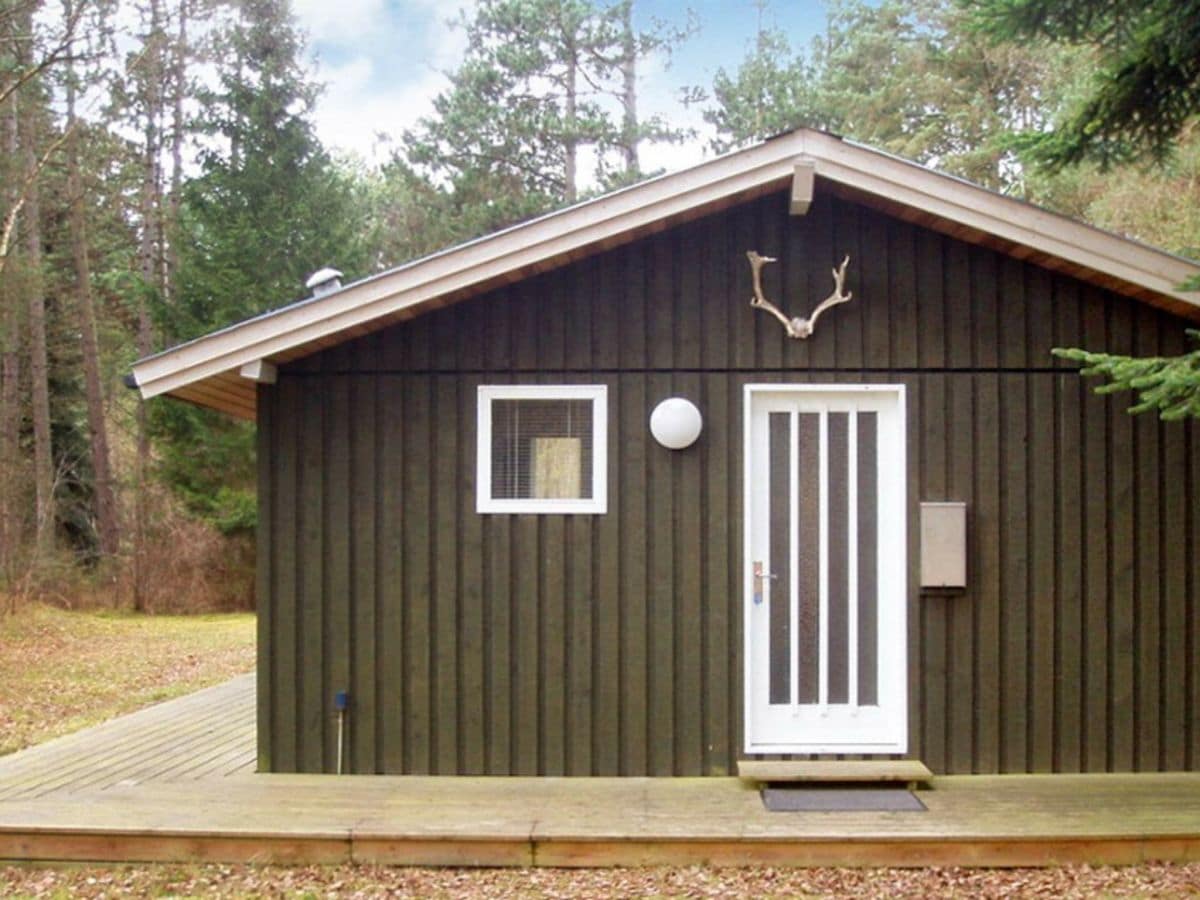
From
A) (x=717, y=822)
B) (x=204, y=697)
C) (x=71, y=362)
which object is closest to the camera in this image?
(x=717, y=822)

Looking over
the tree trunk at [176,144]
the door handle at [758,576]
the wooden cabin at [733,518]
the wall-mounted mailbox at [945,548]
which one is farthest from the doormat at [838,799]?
the tree trunk at [176,144]

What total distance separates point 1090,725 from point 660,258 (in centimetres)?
312

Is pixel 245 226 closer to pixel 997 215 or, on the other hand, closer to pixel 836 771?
pixel 997 215

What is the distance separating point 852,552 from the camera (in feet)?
18.7

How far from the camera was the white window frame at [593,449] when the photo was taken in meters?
5.65

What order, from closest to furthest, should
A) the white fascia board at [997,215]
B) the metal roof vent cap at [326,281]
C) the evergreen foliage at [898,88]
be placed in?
the white fascia board at [997,215] → the metal roof vent cap at [326,281] → the evergreen foliage at [898,88]

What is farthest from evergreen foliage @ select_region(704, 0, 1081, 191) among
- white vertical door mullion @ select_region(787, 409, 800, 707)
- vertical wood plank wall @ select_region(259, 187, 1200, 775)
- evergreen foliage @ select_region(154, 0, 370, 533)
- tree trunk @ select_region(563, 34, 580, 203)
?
white vertical door mullion @ select_region(787, 409, 800, 707)

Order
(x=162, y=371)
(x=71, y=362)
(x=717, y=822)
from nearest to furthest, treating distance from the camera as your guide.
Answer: (x=717, y=822) < (x=162, y=371) < (x=71, y=362)

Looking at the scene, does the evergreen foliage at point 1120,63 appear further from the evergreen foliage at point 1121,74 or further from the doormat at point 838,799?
the doormat at point 838,799

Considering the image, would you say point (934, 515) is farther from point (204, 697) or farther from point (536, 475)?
point (204, 697)

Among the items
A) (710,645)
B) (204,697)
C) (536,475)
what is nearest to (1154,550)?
(710,645)

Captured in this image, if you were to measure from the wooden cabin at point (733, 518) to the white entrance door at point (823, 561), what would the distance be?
1cm

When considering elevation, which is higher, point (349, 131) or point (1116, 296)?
point (349, 131)

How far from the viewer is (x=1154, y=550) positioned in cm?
561
